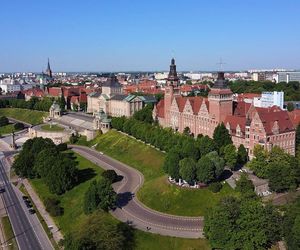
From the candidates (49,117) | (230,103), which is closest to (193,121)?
(230,103)

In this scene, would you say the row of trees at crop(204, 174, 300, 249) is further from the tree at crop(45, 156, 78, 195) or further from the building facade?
the building facade

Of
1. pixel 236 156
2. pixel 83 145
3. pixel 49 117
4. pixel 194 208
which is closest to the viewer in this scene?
pixel 194 208

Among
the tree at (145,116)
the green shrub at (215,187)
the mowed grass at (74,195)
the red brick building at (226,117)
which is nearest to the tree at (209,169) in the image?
the green shrub at (215,187)

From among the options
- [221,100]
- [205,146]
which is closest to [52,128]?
[221,100]

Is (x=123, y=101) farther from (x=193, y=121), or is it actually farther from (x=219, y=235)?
(x=219, y=235)

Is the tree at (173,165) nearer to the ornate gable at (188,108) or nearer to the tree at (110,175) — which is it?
the tree at (110,175)

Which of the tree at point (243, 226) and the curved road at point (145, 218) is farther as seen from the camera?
the curved road at point (145, 218)

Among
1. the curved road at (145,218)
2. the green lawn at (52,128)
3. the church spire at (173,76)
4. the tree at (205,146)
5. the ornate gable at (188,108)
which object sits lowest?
the curved road at (145,218)
